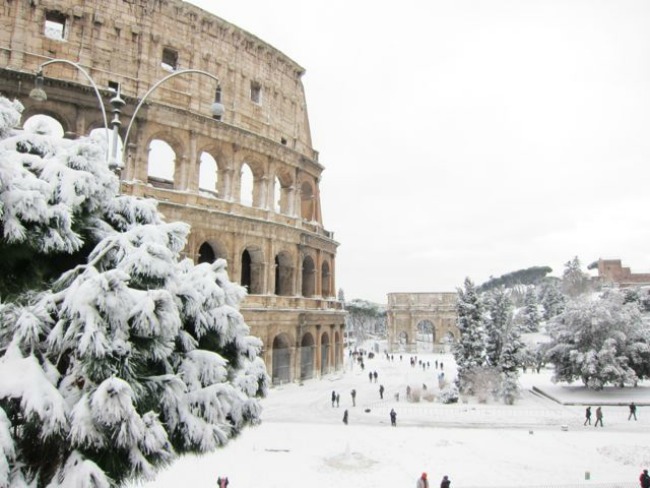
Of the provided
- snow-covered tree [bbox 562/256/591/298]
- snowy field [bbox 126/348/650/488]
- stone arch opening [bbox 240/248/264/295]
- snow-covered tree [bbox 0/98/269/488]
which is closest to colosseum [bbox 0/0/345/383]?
stone arch opening [bbox 240/248/264/295]

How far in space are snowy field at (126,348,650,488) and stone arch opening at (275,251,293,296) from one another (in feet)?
16.6

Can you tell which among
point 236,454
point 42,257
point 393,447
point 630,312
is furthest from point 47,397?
point 630,312

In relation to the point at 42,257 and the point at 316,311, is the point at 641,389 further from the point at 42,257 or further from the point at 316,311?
the point at 42,257

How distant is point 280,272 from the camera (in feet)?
85.1

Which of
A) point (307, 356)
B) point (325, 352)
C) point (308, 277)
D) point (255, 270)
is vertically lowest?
point (307, 356)

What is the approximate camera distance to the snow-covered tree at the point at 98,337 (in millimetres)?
4051

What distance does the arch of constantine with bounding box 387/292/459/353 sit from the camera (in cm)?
5497

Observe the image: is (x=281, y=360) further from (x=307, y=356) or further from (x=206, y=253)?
(x=206, y=253)

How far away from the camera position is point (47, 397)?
405 centimetres

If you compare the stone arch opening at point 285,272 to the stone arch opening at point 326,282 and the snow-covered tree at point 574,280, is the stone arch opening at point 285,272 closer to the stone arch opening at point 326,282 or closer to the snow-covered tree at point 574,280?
the stone arch opening at point 326,282

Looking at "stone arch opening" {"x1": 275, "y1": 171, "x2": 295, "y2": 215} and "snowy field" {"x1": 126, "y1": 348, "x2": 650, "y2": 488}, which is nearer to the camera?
"snowy field" {"x1": 126, "y1": 348, "x2": 650, "y2": 488}

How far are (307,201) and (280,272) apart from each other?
17.9 feet

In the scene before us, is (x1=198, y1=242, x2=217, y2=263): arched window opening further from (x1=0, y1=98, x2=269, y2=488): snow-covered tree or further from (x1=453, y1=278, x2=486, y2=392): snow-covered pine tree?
(x1=0, y1=98, x2=269, y2=488): snow-covered tree

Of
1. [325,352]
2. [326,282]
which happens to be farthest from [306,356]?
[326,282]
